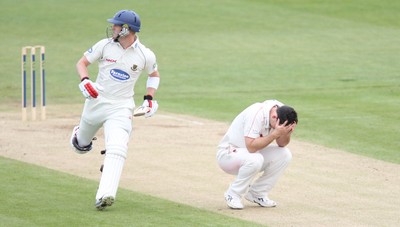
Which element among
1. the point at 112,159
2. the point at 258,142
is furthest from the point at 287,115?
the point at 112,159

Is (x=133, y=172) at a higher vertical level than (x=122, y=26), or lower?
lower

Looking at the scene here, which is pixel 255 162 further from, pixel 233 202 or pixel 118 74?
pixel 118 74

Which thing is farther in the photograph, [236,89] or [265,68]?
[265,68]

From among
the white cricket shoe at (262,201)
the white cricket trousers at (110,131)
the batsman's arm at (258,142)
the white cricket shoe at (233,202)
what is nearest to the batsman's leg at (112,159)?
the white cricket trousers at (110,131)

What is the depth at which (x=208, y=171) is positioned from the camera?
12672mm

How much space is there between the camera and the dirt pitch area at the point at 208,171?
1046 centimetres

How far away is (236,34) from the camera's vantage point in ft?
87.5

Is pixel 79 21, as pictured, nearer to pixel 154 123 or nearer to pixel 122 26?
pixel 154 123

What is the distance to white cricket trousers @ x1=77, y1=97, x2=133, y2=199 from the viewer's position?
403 inches

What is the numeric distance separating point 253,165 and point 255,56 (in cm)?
1354

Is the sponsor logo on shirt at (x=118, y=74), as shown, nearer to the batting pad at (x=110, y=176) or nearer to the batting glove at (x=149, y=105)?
the batting glove at (x=149, y=105)

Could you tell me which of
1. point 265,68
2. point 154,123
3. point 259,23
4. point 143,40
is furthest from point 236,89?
point 259,23

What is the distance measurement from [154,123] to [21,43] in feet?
31.4

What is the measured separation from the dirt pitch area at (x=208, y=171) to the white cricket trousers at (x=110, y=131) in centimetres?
52
